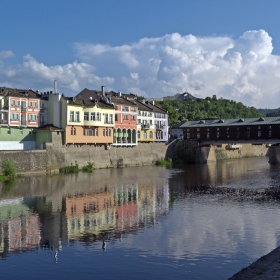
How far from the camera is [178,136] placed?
102 metres

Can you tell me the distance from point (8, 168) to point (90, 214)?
23.9 meters

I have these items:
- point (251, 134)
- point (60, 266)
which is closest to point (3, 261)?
point (60, 266)

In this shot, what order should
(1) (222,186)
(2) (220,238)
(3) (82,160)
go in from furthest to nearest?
(3) (82,160) → (1) (222,186) → (2) (220,238)

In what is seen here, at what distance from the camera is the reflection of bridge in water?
8444cm

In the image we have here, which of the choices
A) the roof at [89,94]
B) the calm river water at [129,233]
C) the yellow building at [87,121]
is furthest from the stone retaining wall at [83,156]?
the calm river water at [129,233]

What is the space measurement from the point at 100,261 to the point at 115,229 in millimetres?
6181

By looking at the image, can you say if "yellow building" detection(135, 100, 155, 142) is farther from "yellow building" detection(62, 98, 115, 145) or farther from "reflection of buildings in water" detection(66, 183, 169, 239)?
"reflection of buildings in water" detection(66, 183, 169, 239)

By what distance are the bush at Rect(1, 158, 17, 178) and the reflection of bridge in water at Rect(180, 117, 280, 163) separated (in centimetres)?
4496

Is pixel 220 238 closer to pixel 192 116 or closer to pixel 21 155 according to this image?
pixel 21 155

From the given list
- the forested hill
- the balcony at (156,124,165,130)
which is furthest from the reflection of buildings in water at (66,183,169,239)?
the forested hill

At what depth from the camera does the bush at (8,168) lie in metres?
51.3

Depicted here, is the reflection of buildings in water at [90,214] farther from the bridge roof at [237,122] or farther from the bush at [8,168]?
the bridge roof at [237,122]

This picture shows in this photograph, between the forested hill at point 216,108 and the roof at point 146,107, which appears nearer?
the roof at point 146,107

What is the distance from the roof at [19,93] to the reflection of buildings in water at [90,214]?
25.5 m
